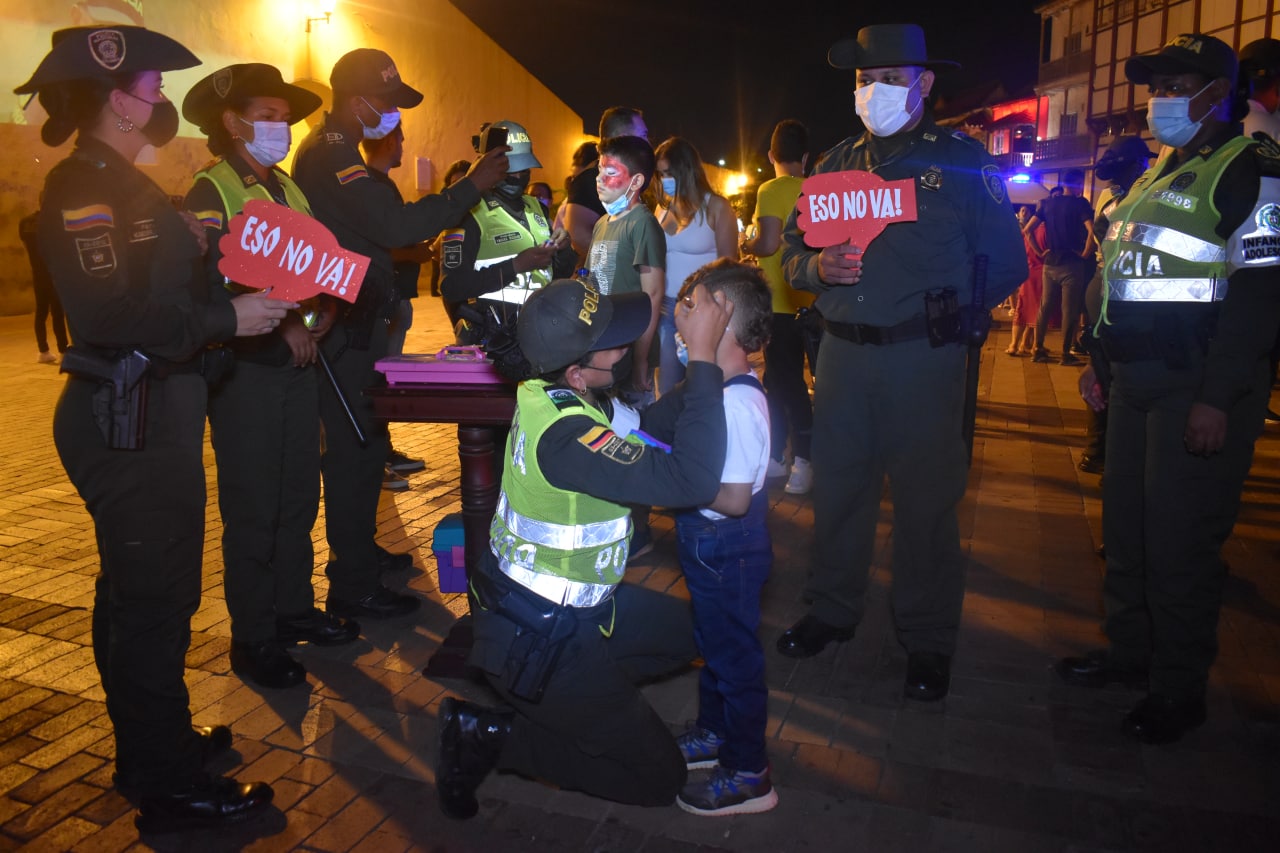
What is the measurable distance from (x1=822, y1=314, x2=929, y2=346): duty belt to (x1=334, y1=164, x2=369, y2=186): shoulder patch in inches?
82.1

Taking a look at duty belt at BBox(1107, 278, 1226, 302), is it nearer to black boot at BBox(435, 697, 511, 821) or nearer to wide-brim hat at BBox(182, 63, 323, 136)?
black boot at BBox(435, 697, 511, 821)

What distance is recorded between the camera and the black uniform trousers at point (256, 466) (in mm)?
3748

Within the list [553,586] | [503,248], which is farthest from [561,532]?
[503,248]

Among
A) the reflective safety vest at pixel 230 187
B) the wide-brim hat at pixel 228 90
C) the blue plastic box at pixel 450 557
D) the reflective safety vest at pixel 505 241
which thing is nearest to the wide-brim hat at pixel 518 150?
the reflective safety vest at pixel 505 241

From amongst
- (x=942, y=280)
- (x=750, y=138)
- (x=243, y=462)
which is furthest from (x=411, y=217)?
(x=750, y=138)

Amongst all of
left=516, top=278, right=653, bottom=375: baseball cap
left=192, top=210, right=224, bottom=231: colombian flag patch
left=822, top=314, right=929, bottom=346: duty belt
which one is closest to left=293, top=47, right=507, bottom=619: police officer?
left=192, top=210, right=224, bottom=231: colombian flag patch

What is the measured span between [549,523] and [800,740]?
1292 mm

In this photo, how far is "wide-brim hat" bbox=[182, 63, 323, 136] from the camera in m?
3.64

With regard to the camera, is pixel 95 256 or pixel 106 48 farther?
pixel 106 48

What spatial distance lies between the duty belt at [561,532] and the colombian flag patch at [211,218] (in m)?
1.67

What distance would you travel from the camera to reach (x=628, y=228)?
491 cm

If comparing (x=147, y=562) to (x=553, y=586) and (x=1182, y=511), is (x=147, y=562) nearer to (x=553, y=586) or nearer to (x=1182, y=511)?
(x=553, y=586)

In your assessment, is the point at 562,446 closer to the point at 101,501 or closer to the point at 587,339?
the point at 587,339

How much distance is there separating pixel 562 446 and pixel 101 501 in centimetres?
140
